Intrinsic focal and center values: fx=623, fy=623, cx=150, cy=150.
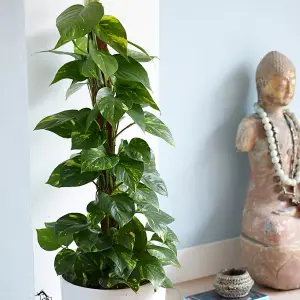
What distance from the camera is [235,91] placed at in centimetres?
251

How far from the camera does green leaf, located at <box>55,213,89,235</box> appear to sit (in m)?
1.52

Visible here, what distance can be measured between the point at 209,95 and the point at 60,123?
1.04 m

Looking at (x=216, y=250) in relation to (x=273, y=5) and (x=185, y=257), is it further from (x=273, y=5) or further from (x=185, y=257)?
(x=273, y=5)

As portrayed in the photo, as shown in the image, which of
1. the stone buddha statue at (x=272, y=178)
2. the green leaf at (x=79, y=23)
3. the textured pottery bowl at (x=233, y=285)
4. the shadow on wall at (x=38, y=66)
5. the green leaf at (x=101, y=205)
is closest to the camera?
the green leaf at (x=79, y=23)

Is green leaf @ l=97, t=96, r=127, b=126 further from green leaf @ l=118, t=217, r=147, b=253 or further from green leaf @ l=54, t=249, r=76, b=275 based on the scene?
green leaf @ l=54, t=249, r=76, b=275

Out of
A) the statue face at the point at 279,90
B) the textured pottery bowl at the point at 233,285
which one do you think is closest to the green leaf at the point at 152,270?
the textured pottery bowl at the point at 233,285

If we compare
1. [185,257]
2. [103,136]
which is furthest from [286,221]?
[103,136]

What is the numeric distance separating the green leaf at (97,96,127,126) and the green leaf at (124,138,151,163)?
0.11 metres

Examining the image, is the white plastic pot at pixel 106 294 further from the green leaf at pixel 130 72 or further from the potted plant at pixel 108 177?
the green leaf at pixel 130 72

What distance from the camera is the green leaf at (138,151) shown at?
58.5 inches

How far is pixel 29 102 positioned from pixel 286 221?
107cm

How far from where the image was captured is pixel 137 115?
1.47 metres

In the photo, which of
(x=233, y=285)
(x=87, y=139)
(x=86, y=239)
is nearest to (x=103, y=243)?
(x=86, y=239)

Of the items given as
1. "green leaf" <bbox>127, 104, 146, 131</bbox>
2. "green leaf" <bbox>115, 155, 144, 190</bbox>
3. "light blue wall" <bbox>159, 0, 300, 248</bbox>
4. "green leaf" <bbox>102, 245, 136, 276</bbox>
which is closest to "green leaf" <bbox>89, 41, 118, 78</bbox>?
"green leaf" <bbox>127, 104, 146, 131</bbox>
